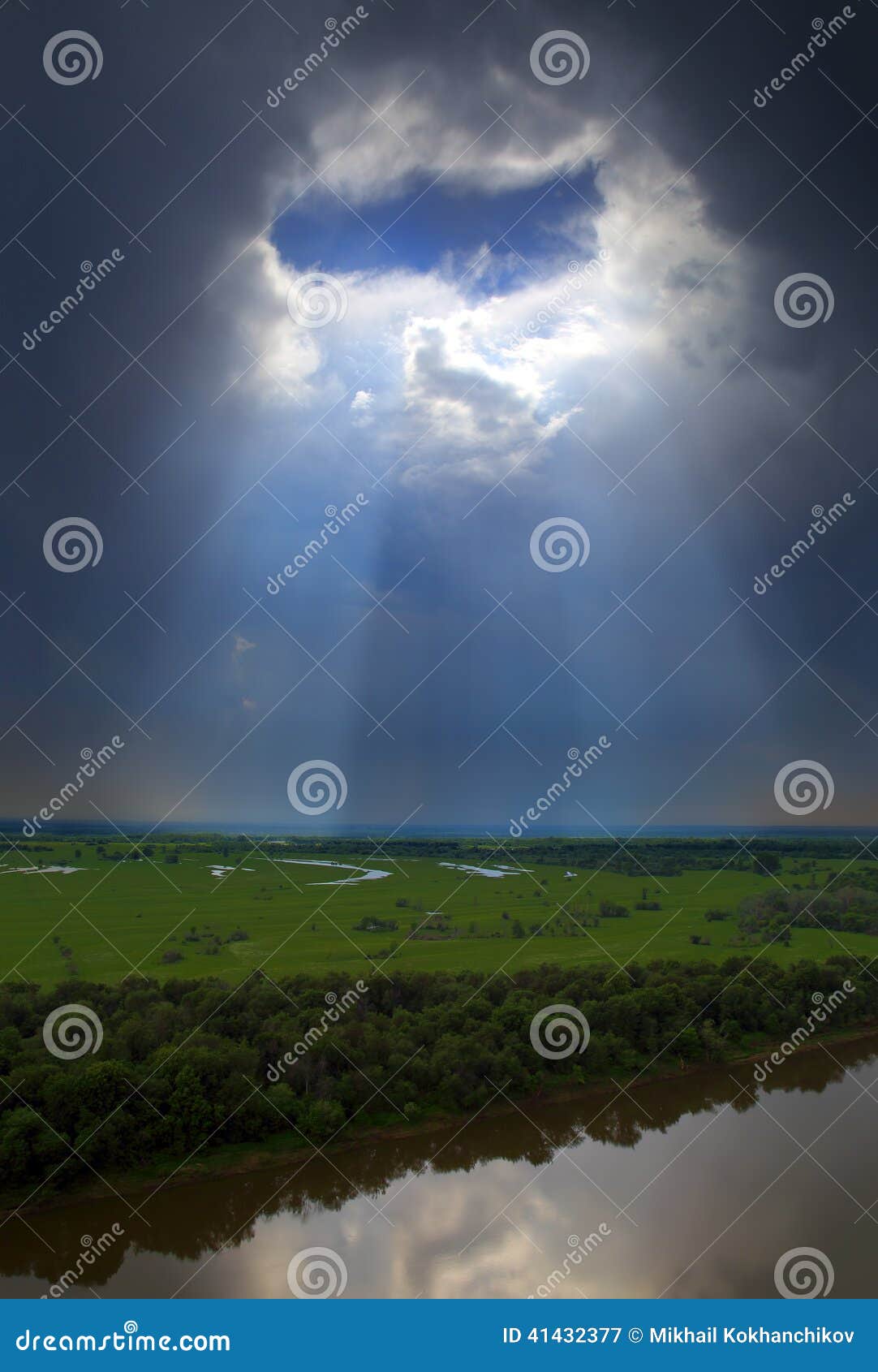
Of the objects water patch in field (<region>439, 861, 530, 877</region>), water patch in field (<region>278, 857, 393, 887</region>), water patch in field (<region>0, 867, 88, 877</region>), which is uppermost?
water patch in field (<region>439, 861, 530, 877</region>)

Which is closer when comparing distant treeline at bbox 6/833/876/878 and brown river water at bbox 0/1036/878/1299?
brown river water at bbox 0/1036/878/1299

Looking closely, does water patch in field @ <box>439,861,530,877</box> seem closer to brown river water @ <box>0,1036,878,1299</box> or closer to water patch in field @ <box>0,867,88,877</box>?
water patch in field @ <box>0,867,88,877</box>

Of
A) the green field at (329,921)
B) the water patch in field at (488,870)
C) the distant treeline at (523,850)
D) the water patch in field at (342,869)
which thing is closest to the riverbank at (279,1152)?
the green field at (329,921)

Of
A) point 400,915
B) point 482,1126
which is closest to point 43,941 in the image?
point 400,915

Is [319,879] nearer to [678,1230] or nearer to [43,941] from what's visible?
[43,941]

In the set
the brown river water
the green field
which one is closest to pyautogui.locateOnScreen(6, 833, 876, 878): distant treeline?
the green field

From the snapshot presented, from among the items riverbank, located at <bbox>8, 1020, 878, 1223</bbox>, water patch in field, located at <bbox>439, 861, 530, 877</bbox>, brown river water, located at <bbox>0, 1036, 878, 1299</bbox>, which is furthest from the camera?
water patch in field, located at <bbox>439, 861, 530, 877</bbox>
